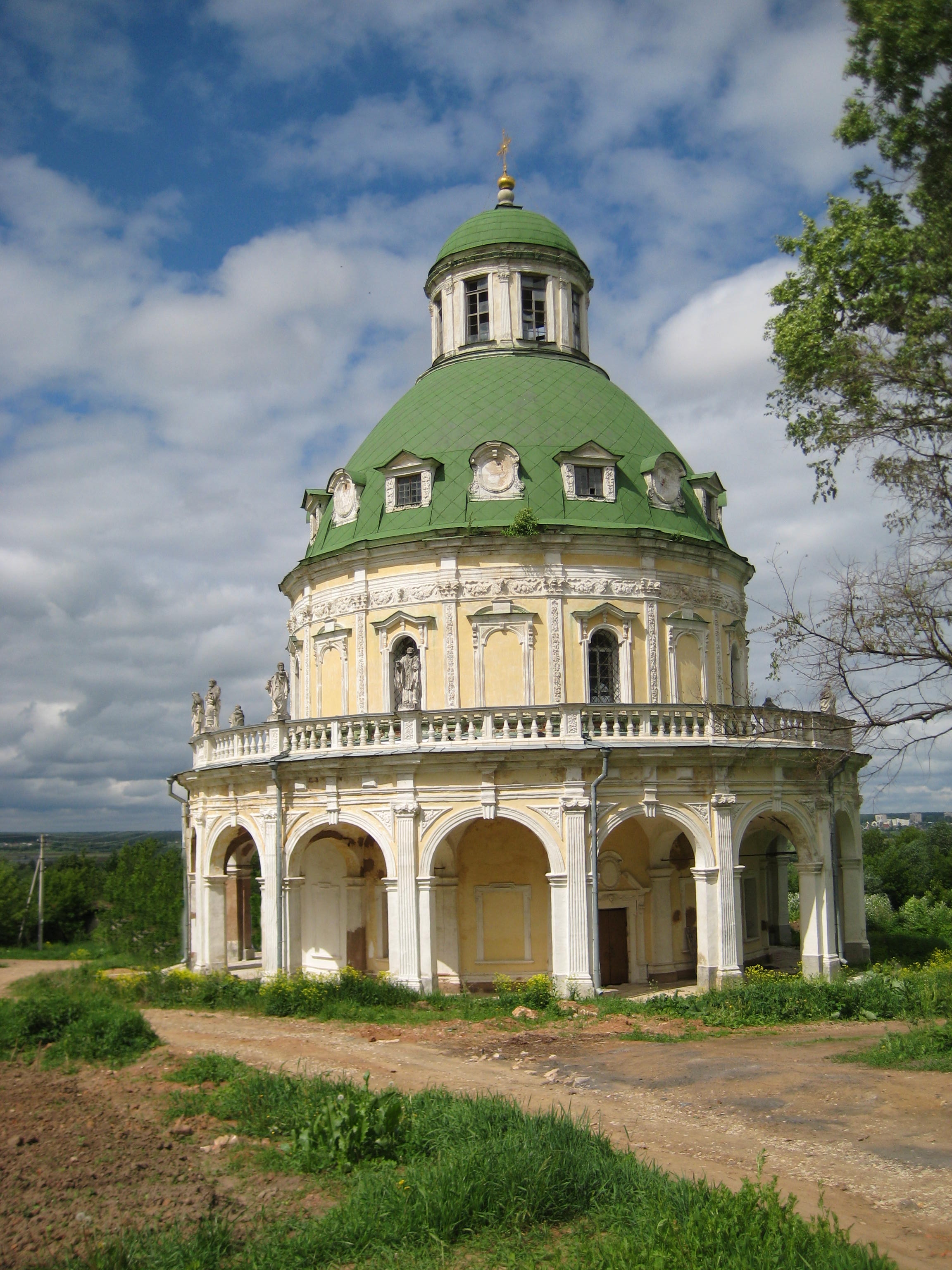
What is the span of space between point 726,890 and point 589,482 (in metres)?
10.9

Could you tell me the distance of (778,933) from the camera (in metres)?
35.7

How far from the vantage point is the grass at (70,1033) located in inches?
705

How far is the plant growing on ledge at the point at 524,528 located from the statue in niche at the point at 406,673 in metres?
3.99

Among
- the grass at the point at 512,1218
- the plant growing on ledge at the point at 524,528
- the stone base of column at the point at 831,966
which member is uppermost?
the plant growing on ledge at the point at 524,528

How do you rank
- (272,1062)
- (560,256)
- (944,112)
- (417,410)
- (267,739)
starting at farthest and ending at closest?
1. (560,256)
2. (417,410)
3. (267,739)
4. (272,1062)
5. (944,112)

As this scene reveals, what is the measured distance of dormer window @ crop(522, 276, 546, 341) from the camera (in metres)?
34.2

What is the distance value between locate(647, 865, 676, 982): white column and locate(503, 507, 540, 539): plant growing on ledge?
8.89m

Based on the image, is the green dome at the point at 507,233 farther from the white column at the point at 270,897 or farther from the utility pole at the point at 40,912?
the utility pole at the point at 40,912

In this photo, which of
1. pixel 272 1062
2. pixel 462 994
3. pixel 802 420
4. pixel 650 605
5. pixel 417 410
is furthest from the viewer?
pixel 417 410

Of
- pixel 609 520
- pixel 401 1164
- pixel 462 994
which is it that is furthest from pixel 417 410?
pixel 401 1164

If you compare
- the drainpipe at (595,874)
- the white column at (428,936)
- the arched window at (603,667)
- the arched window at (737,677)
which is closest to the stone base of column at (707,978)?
the drainpipe at (595,874)

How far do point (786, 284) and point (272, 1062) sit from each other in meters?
14.4

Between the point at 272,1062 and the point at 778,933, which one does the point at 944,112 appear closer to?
the point at 272,1062

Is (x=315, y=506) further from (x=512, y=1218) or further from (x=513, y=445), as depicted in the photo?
(x=512, y=1218)
